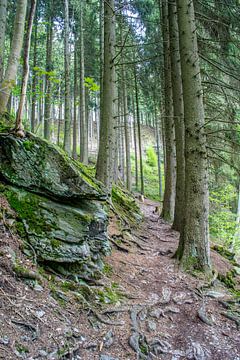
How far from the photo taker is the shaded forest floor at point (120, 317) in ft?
9.50

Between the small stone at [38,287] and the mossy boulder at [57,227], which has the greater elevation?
the mossy boulder at [57,227]

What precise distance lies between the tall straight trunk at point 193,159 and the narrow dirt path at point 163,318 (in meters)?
0.50

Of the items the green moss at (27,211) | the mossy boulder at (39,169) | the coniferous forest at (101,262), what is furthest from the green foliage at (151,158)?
the green moss at (27,211)

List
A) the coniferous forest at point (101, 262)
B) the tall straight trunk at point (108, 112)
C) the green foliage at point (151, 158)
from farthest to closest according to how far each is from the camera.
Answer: the green foliage at point (151, 158), the tall straight trunk at point (108, 112), the coniferous forest at point (101, 262)

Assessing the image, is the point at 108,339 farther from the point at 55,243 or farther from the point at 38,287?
the point at 55,243

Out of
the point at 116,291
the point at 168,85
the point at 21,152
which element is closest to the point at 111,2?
the point at 168,85

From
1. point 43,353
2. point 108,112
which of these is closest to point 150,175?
point 108,112

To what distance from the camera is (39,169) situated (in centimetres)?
445

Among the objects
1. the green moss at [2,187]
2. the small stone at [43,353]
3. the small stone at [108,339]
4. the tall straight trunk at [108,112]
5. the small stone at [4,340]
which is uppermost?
the tall straight trunk at [108,112]

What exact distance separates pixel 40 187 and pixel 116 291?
6.56 ft

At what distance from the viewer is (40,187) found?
4422mm

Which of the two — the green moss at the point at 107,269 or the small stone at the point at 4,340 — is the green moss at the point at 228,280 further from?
the small stone at the point at 4,340

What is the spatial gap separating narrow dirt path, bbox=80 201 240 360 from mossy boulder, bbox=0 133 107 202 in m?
1.69

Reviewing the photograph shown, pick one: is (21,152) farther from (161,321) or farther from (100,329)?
(161,321)
